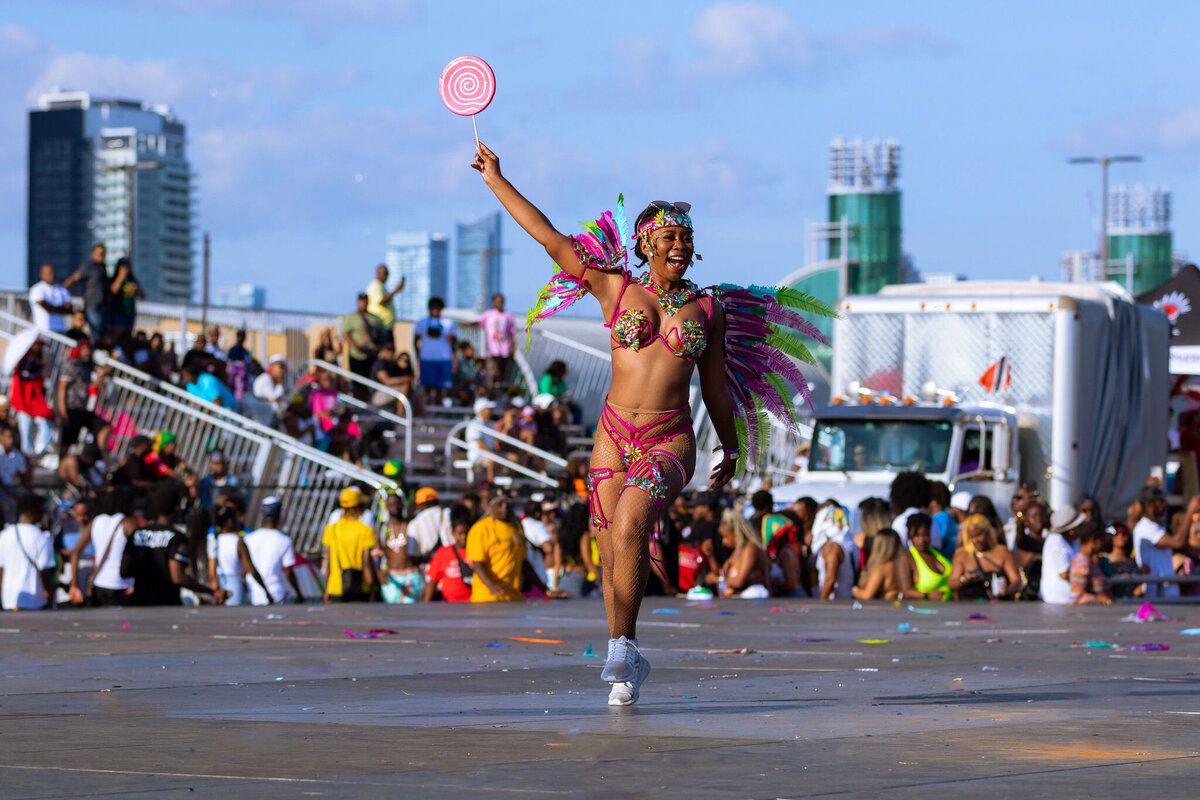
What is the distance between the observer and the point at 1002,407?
74.5 ft

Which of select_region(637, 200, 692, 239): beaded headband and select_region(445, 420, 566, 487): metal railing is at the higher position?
select_region(637, 200, 692, 239): beaded headband

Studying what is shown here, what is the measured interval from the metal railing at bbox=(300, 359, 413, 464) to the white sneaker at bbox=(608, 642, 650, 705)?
18.1m

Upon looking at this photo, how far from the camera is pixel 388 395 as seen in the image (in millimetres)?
27391

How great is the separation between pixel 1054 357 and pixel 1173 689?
14.8m

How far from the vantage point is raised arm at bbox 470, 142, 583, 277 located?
8.05 meters

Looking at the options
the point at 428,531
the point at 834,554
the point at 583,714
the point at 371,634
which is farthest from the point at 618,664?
the point at 834,554

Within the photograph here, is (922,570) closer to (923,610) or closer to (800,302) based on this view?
(923,610)

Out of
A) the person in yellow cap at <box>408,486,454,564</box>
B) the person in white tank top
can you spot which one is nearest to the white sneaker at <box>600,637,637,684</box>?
the person in yellow cap at <box>408,486,454,564</box>

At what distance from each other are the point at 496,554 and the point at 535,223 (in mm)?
9698

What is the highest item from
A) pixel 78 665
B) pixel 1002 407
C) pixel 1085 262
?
pixel 1085 262

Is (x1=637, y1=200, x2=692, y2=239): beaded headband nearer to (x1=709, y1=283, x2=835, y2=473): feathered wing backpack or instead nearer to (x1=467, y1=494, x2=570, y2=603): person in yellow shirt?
(x1=709, y1=283, x2=835, y2=473): feathered wing backpack

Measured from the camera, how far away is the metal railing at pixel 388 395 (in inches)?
1008

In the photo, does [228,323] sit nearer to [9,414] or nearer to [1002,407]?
[9,414]

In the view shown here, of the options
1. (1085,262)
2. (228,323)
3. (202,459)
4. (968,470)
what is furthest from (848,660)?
(1085,262)
